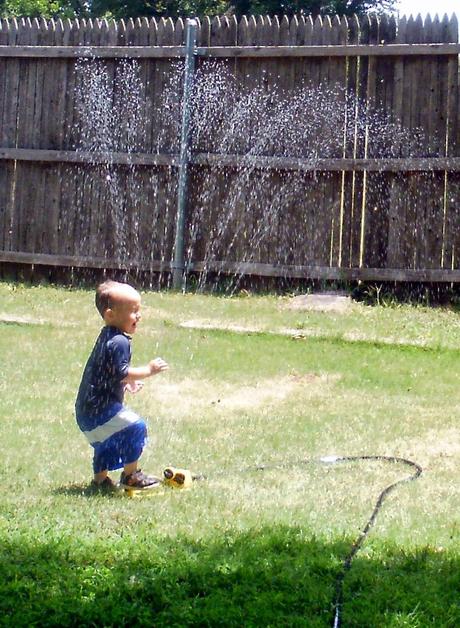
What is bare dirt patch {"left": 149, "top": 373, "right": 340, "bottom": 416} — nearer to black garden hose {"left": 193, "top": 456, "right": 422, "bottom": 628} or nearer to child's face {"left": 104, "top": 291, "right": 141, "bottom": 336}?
black garden hose {"left": 193, "top": 456, "right": 422, "bottom": 628}

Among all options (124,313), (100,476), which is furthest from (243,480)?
(124,313)

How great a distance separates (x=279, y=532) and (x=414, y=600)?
79 centimetres

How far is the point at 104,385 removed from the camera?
5.06 metres

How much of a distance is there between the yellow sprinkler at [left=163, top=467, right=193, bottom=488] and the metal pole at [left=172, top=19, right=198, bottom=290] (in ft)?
19.2

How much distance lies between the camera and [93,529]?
442 cm

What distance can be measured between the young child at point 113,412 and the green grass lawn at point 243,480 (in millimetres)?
169

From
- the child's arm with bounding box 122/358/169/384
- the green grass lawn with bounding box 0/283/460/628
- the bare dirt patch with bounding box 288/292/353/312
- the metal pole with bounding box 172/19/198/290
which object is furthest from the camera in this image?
the metal pole with bounding box 172/19/198/290

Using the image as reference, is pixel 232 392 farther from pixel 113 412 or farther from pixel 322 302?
pixel 322 302

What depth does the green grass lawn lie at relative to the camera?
12.3 ft

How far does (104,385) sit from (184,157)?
603 cm

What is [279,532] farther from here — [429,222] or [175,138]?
[175,138]

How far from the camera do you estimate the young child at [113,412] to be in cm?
502

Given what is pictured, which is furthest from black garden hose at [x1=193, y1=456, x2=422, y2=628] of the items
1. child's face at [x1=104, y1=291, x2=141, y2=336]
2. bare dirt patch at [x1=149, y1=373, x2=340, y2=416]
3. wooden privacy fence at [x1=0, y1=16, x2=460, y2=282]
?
wooden privacy fence at [x1=0, y1=16, x2=460, y2=282]

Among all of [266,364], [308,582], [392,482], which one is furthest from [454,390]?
[308,582]
